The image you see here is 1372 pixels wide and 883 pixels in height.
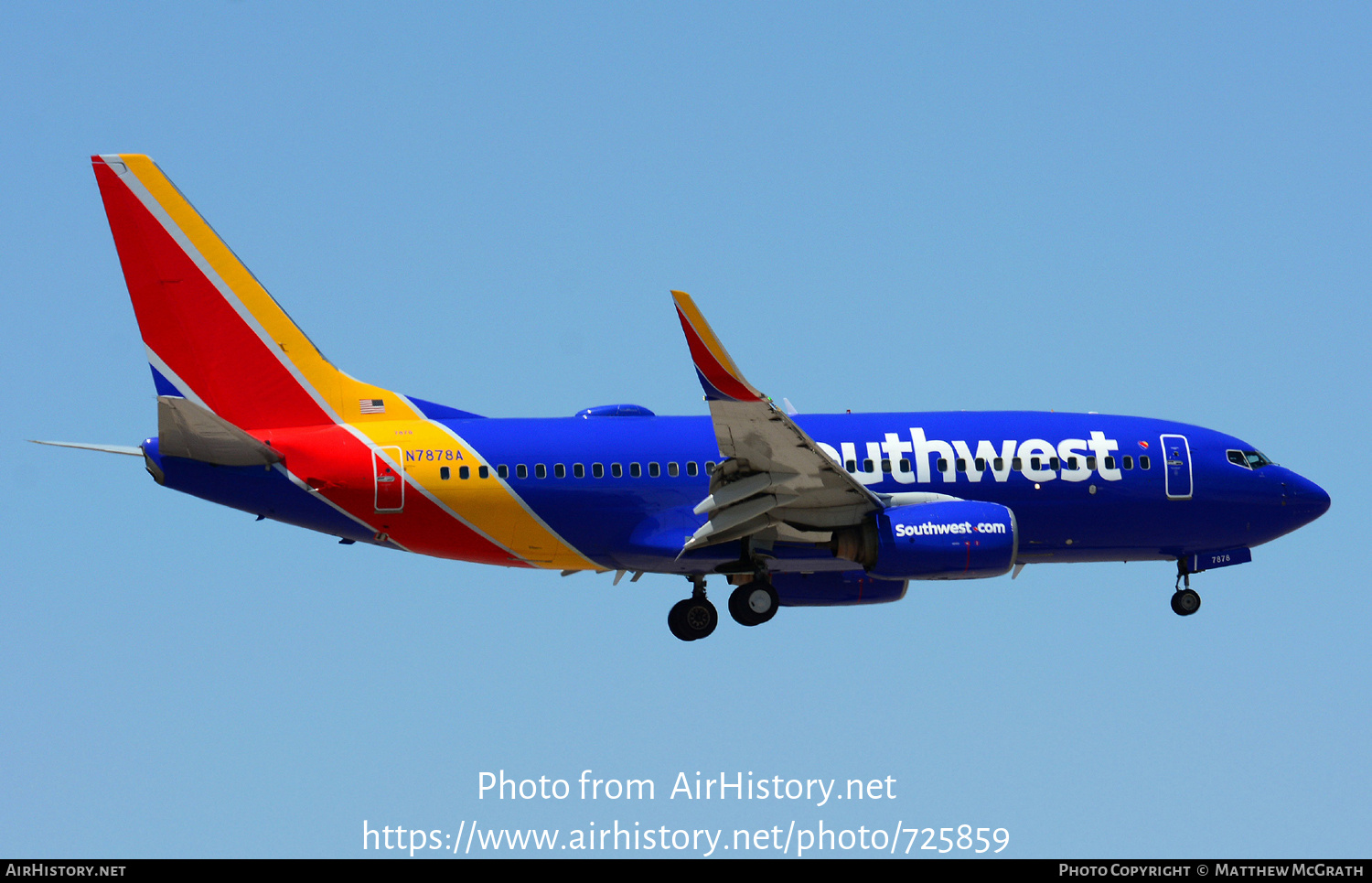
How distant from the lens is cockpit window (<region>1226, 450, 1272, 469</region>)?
41.9m

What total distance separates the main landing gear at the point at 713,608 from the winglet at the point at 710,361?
6825 mm

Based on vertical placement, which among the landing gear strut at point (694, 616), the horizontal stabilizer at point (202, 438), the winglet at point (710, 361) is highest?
the winglet at point (710, 361)

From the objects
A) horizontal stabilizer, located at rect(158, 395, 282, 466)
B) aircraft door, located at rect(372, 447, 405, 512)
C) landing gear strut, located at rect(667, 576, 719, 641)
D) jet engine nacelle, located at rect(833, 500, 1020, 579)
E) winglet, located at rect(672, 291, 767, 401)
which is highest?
winglet, located at rect(672, 291, 767, 401)

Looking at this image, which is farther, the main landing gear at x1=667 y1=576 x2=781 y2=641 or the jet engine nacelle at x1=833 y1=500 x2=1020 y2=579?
the main landing gear at x1=667 y1=576 x2=781 y2=641

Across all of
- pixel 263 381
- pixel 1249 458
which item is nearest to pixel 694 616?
pixel 263 381

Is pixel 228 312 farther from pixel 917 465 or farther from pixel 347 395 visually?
pixel 917 465

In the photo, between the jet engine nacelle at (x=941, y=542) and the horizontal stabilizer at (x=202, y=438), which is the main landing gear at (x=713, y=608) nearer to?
the jet engine nacelle at (x=941, y=542)

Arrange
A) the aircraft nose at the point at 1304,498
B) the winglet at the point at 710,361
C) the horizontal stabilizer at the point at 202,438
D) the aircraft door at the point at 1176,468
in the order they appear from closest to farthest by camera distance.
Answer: the winglet at the point at 710,361 → the horizontal stabilizer at the point at 202,438 → the aircraft door at the point at 1176,468 → the aircraft nose at the point at 1304,498

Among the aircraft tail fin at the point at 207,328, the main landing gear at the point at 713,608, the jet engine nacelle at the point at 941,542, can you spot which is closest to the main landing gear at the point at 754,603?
the main landing gear at the point at 713,608

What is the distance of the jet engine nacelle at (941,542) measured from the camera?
3712 cm

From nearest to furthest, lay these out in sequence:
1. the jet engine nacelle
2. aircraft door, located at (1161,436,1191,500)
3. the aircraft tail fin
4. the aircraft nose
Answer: the jet engine nacelle, the aircraft tail fin, aircraft door, located at (1161,436,1191,500), the aircraft nose

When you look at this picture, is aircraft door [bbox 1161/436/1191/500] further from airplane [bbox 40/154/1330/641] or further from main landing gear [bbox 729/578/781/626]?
main landing gear [bbox 729/578/781/626]

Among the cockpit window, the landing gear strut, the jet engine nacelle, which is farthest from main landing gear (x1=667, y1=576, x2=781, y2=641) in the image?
the cockpit window

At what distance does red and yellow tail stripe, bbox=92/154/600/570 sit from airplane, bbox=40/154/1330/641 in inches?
1.8
